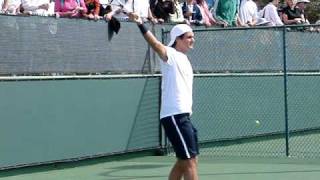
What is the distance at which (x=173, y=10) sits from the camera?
584 inches

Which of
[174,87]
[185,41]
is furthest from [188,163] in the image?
[185,41]

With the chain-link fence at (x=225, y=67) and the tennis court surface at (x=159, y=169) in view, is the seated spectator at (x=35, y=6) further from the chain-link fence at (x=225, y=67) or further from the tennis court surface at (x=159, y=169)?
the tennis court surface at (x=159, y=169)

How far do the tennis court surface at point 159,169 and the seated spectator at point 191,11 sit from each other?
133 inches

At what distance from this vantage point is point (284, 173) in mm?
11422

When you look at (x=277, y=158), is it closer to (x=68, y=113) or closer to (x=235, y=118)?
(x=235, y=118)

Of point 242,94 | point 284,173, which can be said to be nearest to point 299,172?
point 284,173

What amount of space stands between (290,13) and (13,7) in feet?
27.1

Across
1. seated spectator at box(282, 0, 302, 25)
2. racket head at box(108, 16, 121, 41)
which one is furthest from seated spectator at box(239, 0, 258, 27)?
racket head at box(108, 16, 121, 41)

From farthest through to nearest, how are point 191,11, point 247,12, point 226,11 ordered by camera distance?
1. point 247,12
2. point 226,11
3. point 191,11

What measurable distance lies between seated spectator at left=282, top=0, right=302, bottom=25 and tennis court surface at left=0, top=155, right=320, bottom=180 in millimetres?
5463

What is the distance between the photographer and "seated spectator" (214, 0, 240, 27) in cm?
1622

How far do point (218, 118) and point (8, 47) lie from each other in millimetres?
5155

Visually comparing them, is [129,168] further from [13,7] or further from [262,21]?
[262,21]

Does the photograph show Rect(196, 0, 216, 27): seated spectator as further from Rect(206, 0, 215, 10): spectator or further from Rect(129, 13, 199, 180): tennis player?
Rect(129, 13, 199, 180): tennis player
